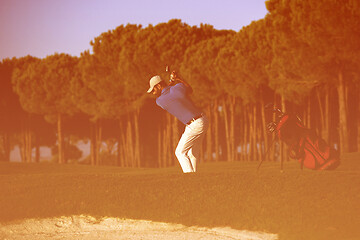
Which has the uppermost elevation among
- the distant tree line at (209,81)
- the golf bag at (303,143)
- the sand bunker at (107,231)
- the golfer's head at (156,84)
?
the distant tree line at (209,81)

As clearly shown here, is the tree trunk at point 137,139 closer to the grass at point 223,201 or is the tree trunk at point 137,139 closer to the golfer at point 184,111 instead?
the grass at point 223,201

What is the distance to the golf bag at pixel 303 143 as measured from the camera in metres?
15.0

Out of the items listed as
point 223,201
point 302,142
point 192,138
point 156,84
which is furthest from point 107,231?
point 302,142

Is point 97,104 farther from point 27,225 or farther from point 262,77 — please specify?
point 27,225

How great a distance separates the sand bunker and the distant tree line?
467 inches

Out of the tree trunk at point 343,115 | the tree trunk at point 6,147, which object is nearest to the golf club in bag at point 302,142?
the tree trunk at point 343,115

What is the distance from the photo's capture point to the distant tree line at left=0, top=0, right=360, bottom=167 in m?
→ 29.8

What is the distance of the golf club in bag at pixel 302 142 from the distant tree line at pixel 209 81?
21.4 feet

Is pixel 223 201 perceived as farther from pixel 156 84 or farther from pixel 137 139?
pixel 137 139

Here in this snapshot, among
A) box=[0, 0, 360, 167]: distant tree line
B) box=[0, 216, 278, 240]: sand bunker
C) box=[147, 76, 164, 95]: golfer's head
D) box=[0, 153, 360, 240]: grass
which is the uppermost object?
box=[0, 0, 360, 167]: distant tree line

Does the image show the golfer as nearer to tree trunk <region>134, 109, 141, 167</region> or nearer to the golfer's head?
the golfer's head

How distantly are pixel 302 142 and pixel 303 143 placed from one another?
4cm

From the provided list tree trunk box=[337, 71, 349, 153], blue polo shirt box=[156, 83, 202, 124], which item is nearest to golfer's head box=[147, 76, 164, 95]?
blue polo shirt box=[156, 83, 202, 124]

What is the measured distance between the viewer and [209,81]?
41.2 metres
